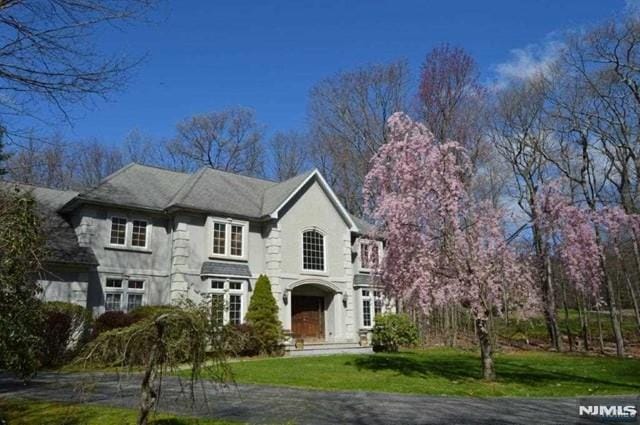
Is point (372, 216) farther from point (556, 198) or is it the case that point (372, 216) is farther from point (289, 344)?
point (289, 344)

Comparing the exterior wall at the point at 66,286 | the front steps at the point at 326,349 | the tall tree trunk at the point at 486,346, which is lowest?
the front steps at the point at 326,349

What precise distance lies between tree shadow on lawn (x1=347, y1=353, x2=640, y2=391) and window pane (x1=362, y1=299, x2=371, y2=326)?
20.7 ft

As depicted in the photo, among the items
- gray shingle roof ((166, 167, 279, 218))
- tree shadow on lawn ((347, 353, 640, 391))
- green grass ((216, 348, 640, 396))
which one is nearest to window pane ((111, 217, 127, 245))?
gray shingle roof ((166, 167, 279, 218))

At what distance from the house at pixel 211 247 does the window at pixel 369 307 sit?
6 cm

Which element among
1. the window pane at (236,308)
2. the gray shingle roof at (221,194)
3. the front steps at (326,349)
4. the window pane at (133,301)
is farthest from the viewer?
the gray shingle roof at (221,194)

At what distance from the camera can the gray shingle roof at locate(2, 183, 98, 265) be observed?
16.3 meters

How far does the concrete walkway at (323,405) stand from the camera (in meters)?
7.05

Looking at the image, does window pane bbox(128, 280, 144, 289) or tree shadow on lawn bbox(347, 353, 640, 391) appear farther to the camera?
window pane bbox(128, 280, 144, 289)

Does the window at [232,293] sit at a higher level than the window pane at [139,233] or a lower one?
lower

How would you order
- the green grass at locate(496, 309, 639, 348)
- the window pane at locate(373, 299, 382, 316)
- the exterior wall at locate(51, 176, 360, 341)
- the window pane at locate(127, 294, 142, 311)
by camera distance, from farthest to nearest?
the green grass at locate(496, 309, 639, 348), the window pane at locate(373, 299, 382, 316), the window pane at locate(127, 294, 142, 311), the exterior wall at locate(51, 176, 360, 341)

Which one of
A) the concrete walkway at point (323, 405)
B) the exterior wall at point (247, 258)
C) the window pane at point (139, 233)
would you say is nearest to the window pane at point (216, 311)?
the concrete walkway at point (323, 405)

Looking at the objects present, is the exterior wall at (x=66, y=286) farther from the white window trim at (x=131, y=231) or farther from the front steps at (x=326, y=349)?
the front steps at (x=326, y=349)

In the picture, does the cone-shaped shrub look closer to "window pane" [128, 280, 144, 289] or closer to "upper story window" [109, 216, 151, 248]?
"window pane" [128, 280, 144, 289]

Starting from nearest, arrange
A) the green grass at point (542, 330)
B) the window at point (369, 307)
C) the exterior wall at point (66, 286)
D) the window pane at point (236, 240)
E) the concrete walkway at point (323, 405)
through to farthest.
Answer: the concrete walkway at point (323, 405) → the exterior wall at point (66, 286) → the window pane at point (236, 240) → the window at point (369, 307) → the green grass at point (542, 330)
